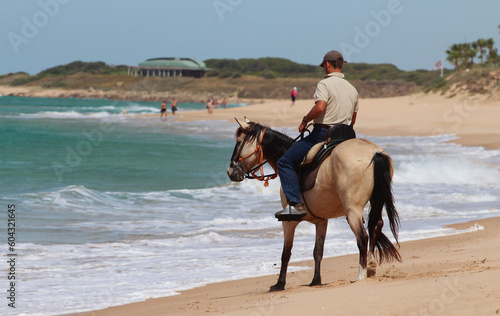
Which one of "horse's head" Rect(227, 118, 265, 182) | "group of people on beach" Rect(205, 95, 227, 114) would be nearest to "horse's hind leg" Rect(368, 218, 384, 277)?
"horse's head" Rect(227, 118, 265, 182)

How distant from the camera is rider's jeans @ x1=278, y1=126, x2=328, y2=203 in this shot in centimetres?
647

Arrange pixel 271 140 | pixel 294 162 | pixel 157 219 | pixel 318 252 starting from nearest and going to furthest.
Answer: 1. pixel 294 162
2. pixel 318 252
3. pixel 271 140
4. pixel 157 219

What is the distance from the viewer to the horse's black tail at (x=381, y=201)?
591 centimetres

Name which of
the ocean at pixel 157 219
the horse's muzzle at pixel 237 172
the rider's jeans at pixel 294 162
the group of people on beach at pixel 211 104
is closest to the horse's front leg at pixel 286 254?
the rider's jeans at pixel 294 162

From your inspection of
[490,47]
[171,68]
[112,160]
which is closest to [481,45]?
[490,47]

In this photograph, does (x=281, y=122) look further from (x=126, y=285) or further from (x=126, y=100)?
→ (x=126, y=100)

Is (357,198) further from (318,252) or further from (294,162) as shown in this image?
(318,252)

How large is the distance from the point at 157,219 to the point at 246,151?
5.81 metres

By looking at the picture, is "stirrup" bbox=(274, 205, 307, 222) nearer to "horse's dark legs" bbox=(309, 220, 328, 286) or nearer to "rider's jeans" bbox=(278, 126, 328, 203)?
"rider's jeans" bbox=(278, 126, 328, 203)

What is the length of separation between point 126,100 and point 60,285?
13213 centimetres

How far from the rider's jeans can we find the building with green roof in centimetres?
15444

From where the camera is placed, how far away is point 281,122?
42.9 metres

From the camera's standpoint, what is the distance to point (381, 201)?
6.04m

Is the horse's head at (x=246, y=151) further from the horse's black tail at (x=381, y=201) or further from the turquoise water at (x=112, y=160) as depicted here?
the turquoise water at (x=112, y=160)
